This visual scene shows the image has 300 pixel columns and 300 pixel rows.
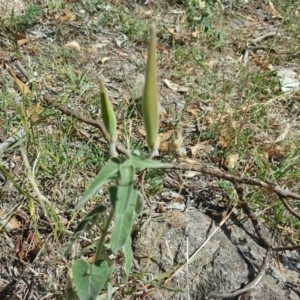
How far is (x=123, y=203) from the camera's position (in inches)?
35.5

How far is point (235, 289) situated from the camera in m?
1.63

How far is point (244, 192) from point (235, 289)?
1.34ft

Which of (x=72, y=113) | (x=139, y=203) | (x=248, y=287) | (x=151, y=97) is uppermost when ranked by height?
Answer: (x=151, y=97)

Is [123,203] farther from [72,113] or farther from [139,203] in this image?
[72,113]

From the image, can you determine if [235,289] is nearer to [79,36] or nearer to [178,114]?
[178,114]

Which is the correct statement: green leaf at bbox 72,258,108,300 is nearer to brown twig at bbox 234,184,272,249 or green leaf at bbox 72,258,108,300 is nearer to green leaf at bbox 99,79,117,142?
green leaf at bbox 99,79,117,142

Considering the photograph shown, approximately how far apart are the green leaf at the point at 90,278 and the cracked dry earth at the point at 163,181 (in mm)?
Answer: 369

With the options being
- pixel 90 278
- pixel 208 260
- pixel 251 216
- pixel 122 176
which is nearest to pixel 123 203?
pixel 122 176

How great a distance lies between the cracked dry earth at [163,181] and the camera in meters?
1.59

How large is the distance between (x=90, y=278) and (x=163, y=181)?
845 millimetres

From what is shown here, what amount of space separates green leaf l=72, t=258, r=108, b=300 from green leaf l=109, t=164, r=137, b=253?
16 cm

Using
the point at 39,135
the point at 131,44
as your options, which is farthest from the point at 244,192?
the point at 131,44

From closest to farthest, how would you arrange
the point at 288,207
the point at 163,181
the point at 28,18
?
the point at 288,207
the point at 163,181
the point at 28,18

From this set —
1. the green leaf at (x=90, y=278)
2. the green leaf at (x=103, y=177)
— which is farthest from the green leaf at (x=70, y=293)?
the green leaf at (x=103, y=177)
